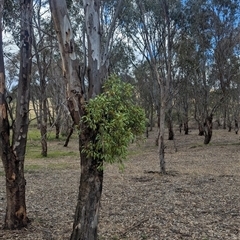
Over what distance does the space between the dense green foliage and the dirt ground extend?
1672 millimetres

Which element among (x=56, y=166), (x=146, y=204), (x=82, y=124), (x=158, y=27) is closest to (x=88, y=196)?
(x=82, y=124)

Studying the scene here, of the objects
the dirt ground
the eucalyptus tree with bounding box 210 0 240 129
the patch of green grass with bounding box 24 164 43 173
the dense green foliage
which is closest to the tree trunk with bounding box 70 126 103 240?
the dense green foliage

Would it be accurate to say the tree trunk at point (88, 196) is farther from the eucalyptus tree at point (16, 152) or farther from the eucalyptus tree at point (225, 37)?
the eucalyptus tree at point (225, 37)

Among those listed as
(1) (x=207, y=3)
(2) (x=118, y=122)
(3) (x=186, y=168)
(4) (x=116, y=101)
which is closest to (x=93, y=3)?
(4) (x=116, y=101)

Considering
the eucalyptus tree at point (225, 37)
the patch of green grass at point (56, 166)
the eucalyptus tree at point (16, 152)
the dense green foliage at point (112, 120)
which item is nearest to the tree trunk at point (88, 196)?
the dense green foliage at point (112, 120)

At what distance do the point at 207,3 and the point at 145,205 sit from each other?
14.6 metres

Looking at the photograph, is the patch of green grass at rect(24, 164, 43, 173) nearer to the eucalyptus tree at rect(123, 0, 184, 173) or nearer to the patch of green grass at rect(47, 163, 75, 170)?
the patch of green grass at rect(47, 163, 75, 170)

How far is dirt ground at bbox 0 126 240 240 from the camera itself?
190 inches

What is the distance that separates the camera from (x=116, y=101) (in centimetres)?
354

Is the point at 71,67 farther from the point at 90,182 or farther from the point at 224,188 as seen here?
the point at 224,188

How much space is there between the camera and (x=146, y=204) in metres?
6.48

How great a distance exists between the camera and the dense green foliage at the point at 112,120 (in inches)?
136

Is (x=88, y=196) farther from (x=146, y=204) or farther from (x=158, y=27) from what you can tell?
(x=158, y=27)

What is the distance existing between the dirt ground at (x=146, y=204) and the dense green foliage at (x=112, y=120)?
5.48 feet
